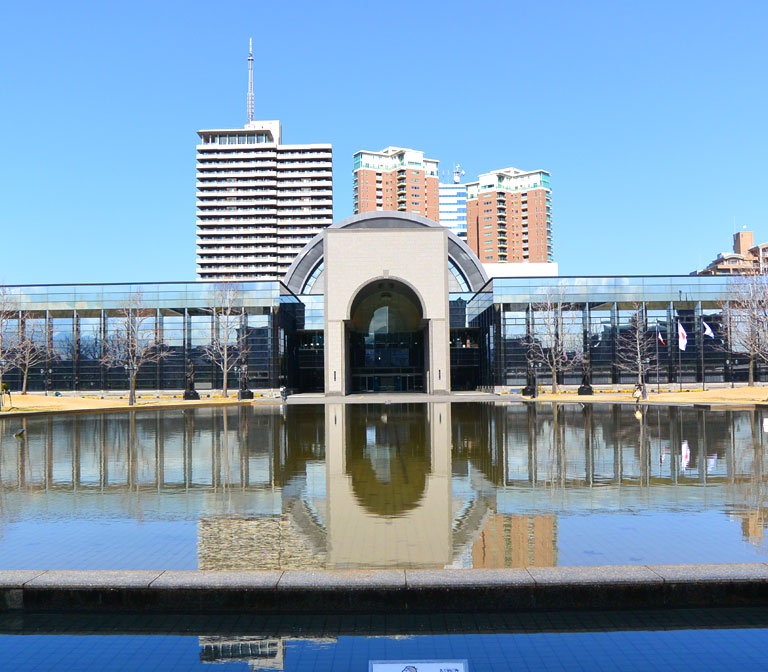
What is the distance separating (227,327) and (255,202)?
7534 centimetres

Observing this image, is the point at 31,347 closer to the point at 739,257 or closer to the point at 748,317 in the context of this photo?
the point at 748,317

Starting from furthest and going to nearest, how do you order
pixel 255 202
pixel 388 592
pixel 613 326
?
pixel 255 202, pixel 613 326, pixel 388 592

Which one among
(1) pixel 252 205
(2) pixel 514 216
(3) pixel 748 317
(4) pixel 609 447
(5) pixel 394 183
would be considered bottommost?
(4) pixel 609 447

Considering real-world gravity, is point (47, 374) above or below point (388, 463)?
above

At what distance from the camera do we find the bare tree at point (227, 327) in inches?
2400

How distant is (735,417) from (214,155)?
→ 117 m

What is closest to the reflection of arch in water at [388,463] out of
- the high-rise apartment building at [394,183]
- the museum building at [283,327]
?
the museum building at [283,327]

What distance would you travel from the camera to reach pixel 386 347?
75.9 metres

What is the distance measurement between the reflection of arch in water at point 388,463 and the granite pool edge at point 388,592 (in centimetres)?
405

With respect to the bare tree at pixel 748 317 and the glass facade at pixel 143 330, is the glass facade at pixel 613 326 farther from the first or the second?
the glass facade at pixel 143 330

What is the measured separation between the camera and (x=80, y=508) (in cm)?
1222

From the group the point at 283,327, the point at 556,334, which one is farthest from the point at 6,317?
the point at 556,334

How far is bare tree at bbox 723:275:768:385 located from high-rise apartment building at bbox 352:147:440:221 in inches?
4090

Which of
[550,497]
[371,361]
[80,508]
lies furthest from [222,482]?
[371,361]
